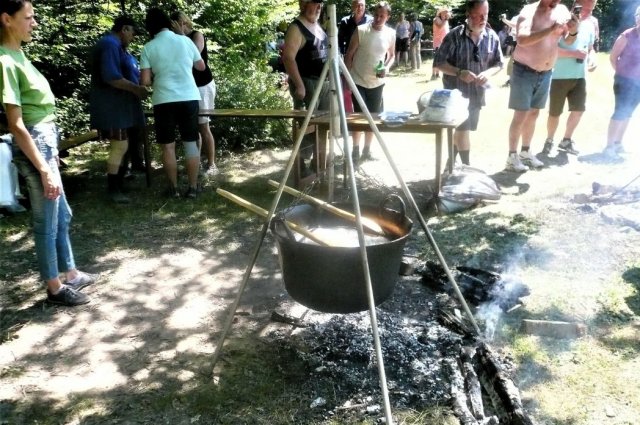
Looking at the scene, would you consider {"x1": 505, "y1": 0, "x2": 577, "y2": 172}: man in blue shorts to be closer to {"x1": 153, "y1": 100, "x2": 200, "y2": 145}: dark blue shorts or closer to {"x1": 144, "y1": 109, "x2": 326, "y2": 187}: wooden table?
{"x1": 144, "y1": 109, "x2": 326, "y2": 187}: wooden table

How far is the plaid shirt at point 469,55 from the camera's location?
19.3 feet

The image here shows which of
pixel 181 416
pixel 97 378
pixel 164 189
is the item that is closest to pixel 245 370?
pixel 181 416

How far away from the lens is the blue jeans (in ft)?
10.9

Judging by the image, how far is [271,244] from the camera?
196 inches

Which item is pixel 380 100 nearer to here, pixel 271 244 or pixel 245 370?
pixel 271 244

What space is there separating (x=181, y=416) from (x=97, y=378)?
0.67 m

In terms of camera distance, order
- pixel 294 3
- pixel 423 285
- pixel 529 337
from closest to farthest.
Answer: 1. pixel 529 337
2. pixel 423 285
3. pixel 294 3

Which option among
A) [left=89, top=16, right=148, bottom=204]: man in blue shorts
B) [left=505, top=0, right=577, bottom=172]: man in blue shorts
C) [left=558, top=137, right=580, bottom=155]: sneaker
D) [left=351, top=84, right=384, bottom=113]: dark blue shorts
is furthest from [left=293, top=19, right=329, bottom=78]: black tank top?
[left=558, top=137, right=580, bottom=155]: sneaker

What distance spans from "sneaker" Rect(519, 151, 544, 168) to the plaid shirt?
3.92 ft

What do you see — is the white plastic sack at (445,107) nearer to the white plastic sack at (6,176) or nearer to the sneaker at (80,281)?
the sneaker at (80,281)

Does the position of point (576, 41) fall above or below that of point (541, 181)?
above

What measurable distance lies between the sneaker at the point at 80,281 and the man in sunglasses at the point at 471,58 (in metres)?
3.94

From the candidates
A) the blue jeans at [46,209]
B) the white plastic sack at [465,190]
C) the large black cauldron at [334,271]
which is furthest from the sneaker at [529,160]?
the blue jeans at [46,209]

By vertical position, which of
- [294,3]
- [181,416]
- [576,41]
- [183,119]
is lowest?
[181,416]
